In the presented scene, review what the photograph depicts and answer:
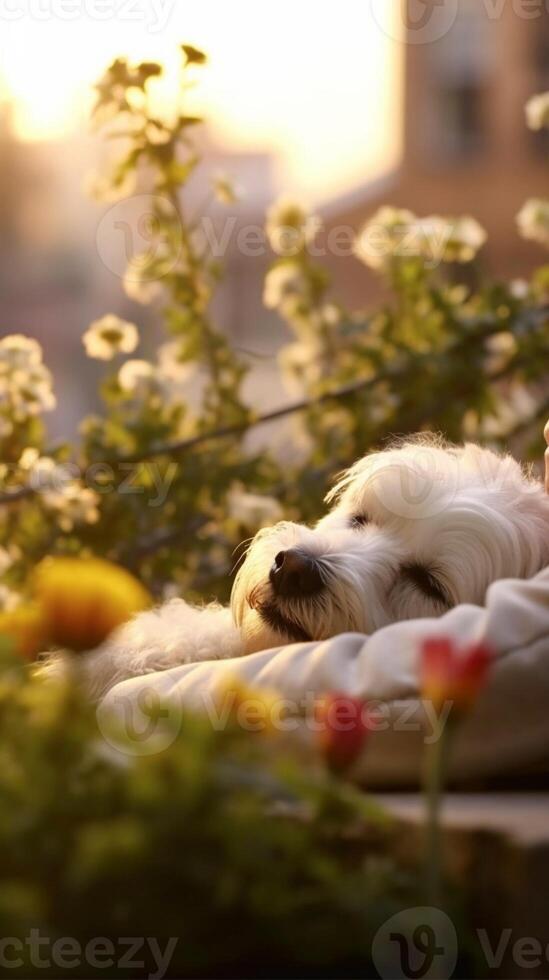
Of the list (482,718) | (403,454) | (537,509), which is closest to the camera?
(482,718)

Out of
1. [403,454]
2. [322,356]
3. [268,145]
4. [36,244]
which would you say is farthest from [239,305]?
[403,454]

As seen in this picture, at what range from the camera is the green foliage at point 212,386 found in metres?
4.03

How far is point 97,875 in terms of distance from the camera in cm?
105

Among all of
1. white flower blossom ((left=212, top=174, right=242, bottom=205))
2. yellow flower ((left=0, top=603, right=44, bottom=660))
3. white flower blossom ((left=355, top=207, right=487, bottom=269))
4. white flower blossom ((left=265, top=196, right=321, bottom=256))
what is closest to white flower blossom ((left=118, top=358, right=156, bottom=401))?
white flower blossom ((left=212, top=174, right=242, bottom=205))

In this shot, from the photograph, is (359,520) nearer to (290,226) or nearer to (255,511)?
(255,511)

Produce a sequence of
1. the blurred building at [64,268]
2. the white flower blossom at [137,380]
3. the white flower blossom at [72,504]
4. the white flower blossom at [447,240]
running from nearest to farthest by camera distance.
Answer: the white flower blossom at [72,504] < the white flower blossom at [137,380] < the white flower blossom at [447,240] < the blurred building at [64,268]

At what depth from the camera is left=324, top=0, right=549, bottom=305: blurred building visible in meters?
24.6

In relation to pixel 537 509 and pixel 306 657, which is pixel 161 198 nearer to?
pixel 537 509

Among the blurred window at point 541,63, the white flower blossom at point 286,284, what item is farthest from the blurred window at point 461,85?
the white flower blossom at point 286,284

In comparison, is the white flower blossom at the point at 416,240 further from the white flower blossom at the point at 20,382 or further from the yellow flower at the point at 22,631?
the yellow flower at the point at 22,631

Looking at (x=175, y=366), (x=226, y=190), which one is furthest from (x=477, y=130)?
(x=175, y=366)

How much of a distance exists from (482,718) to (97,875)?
60 cm

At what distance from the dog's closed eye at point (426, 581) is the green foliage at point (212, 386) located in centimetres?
164

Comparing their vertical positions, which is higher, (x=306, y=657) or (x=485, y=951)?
(x=306, y=657)
